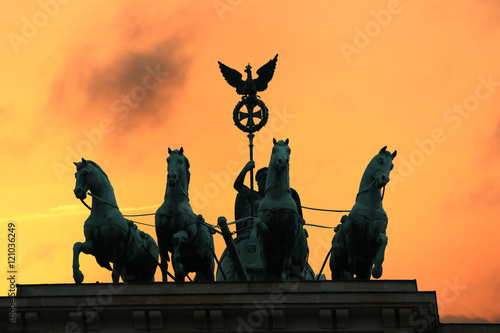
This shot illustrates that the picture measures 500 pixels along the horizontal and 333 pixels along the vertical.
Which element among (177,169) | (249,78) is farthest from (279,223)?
(249,78)

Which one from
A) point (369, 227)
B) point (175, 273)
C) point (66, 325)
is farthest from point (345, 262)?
point (66, 325)

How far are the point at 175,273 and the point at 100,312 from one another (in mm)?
2525

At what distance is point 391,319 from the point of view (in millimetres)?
38656

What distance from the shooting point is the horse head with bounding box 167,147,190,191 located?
4050 centimetres

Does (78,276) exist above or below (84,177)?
below

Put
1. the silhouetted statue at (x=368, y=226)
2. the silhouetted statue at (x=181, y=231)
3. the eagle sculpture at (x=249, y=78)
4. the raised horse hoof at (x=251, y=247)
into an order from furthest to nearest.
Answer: the eagle sculpture at (x=249, y=78) → the raised horse hoof at (x=251, y=247) → the silhouetted statue at (x=181, y=231) → the silhouetted statue at (x=368, y=226)

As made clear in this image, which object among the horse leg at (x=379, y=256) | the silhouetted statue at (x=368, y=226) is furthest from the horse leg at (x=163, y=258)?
the horse leg at (x=379, y=256)

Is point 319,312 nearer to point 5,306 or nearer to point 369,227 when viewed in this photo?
point 369,227

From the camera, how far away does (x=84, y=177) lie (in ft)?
134

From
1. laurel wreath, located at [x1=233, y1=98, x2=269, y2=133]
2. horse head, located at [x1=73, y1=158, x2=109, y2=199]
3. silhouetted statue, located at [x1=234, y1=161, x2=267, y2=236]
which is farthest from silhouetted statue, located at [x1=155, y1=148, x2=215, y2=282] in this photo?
laurel wreath, located at [x1=233, y1=98, x2=269, y2=133]

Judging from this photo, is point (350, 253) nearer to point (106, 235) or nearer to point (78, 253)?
point (106, 235)

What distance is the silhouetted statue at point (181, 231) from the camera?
40.6m

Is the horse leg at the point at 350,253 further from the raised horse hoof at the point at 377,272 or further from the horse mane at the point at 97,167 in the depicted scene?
the horse mane at the point at 97,167

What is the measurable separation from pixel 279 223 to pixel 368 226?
204 centimetres
